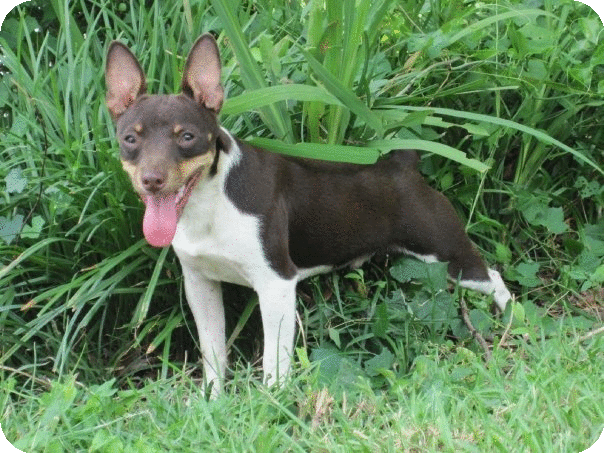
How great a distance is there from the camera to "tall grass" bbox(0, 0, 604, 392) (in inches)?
170

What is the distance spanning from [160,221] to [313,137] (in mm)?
1005

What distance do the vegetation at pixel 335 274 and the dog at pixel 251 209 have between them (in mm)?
127

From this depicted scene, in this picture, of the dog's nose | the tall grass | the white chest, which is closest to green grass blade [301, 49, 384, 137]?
the tall grass

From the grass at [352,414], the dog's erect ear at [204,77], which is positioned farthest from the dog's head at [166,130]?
the grass at [352,414]

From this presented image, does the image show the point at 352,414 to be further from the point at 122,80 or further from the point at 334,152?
the point at 122,80

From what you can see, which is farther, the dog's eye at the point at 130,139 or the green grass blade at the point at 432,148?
the green grass blade at the point at 432,148

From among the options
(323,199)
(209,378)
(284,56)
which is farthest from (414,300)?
(284,56)

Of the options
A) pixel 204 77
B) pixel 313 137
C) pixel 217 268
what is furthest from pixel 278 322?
pixel 204 77

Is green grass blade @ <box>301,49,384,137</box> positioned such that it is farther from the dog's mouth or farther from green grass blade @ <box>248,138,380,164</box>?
the dog's mouth

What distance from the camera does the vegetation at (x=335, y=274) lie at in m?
3.50

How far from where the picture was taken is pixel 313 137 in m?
4.54

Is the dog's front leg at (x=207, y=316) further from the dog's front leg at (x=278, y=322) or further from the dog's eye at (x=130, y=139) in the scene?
the dog's eye at (x=130, y=139)

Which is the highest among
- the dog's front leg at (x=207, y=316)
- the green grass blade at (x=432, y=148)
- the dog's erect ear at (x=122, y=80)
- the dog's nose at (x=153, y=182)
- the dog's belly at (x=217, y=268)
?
the dog's erect ear at (x=122, y=80)

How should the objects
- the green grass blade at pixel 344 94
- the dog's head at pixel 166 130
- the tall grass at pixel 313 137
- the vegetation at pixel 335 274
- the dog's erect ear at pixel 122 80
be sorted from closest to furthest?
the vegetation at pixel 335 274 < the dog's head at pixel 166 130 < the dog's erect ear at pixel 122 80 < the green grass blade at pixel 344 94 < the tall grass at pixel 313 137
